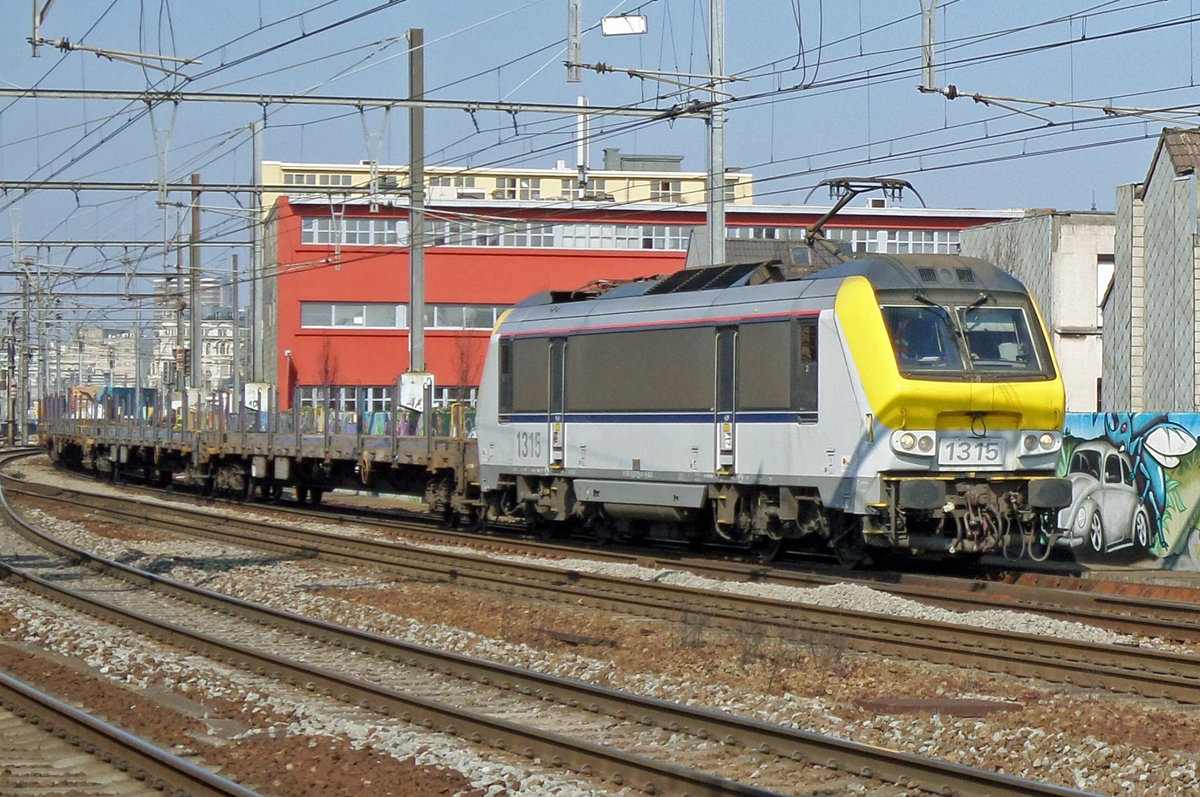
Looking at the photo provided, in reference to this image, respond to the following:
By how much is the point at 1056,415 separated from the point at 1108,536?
3.75 metres

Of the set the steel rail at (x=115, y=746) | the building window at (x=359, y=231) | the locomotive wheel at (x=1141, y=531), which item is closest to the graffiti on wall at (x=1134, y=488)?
the locomotive wheel at (x=1141, y=531)

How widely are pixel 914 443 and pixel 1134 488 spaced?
5.15 metres

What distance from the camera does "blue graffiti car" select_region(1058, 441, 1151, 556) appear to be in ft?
60.4

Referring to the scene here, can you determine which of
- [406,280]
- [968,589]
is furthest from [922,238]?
[968,589]

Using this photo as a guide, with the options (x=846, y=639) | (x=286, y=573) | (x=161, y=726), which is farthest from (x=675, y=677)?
(x=286, y=573)

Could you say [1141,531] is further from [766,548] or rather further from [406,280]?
[406,280]

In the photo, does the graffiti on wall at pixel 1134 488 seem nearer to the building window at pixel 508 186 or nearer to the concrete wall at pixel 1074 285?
the concrete wall at pixel 1074 285

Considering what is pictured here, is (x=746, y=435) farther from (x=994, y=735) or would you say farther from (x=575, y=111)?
(x=994, y=735)

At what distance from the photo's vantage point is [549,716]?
9.38 m

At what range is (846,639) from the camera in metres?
11.8

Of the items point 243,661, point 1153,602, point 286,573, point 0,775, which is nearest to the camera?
point 0,775

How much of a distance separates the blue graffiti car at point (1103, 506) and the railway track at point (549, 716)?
32.8 ft

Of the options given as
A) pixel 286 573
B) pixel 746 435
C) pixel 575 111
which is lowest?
pixel 286 573

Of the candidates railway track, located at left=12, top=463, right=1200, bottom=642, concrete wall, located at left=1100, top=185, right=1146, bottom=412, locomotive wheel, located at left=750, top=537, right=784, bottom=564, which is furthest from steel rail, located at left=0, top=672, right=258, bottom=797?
concrete wall, located at left=1100, top=185, right=1146, bottom=412
